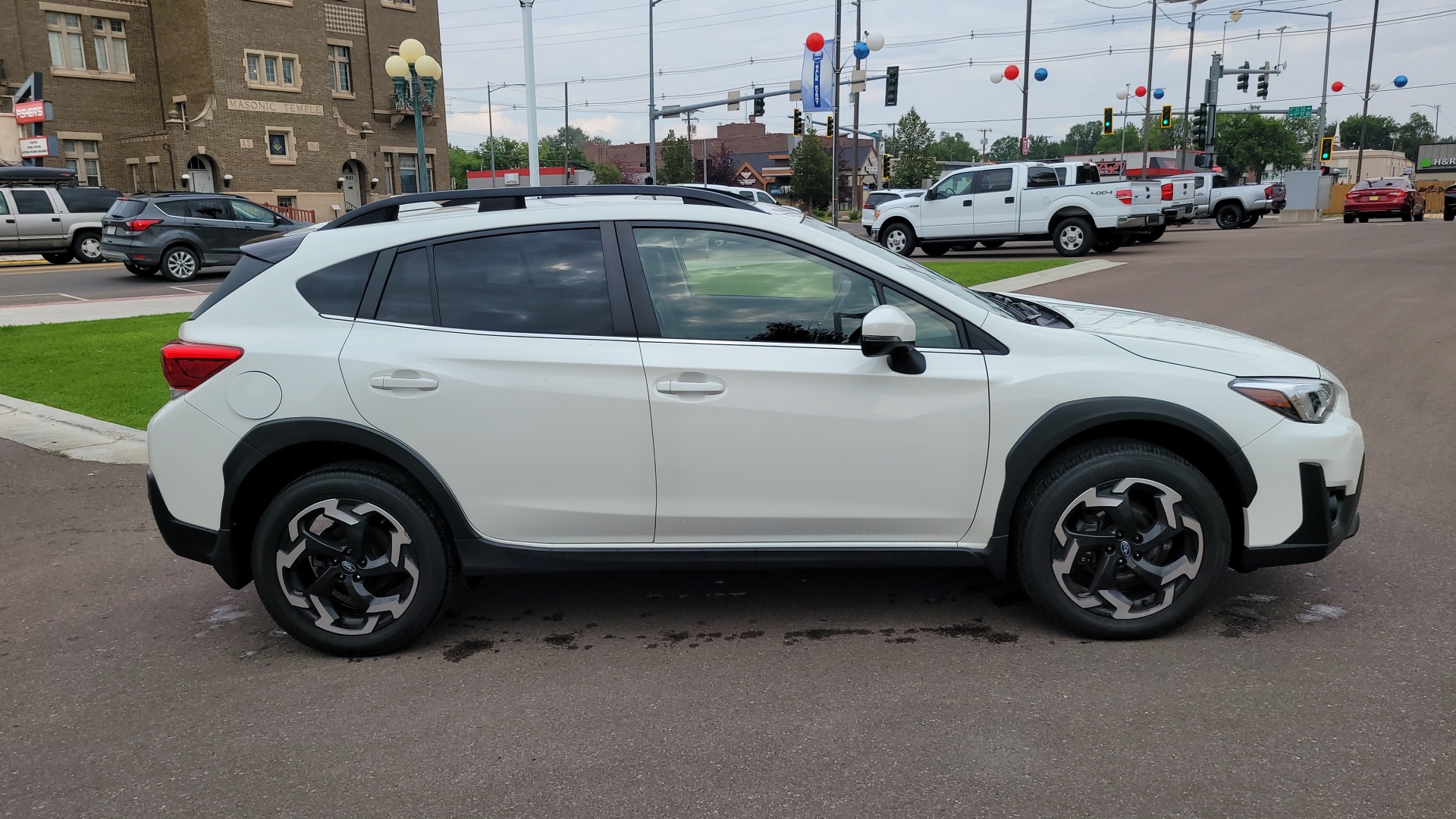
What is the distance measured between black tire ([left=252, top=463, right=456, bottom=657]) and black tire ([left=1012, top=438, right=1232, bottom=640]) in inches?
84.5

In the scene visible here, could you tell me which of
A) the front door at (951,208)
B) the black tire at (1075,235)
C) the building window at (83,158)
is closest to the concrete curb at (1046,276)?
the black tire at (1075,235)

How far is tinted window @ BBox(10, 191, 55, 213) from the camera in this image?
79.6ft

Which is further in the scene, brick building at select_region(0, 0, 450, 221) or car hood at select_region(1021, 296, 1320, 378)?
brick building at select_region(0, 0, 450, 221)

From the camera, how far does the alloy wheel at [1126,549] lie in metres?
3.78

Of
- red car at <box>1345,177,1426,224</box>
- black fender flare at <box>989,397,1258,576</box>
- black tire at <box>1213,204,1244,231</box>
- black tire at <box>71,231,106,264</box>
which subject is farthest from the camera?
red car at <box>1345,177,1426,224</box>

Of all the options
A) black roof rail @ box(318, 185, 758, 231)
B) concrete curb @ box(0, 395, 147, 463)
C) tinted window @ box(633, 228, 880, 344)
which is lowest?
concrete curb @ box(0, 395, 147, 463)

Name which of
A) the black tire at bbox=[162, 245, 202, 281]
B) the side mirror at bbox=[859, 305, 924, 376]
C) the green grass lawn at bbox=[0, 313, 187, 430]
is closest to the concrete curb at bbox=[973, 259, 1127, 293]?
the green grass lawn at bbox=[0, 313, 187, 430]

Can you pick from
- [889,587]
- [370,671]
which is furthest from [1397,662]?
[370,671]

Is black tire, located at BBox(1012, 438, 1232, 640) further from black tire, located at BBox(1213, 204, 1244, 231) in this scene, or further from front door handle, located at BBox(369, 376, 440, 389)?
black tire, located at BBox(1213, 204, 1244, 231)

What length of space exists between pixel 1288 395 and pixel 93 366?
1077cm

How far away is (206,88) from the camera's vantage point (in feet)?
128

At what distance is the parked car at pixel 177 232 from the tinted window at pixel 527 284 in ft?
62.2

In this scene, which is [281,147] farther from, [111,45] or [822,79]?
[822,79]

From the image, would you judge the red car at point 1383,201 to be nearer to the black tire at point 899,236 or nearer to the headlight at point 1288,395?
the black tire at point 899,236
